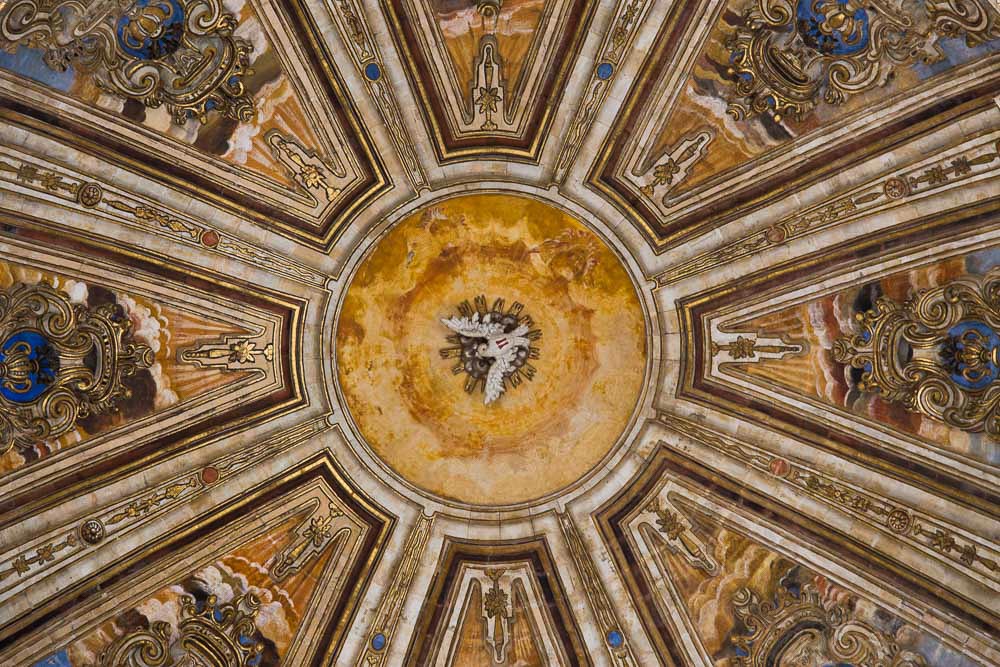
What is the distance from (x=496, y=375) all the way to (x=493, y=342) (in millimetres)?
697

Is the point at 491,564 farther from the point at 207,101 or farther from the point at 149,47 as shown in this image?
the point at 149,47

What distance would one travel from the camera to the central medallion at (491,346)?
22.7 m

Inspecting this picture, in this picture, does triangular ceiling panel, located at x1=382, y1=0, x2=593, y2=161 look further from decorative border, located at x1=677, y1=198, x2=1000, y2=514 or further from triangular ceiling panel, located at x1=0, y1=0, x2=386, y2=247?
decorative border, located at x1=677, y1=198, x2=1000, y2=514

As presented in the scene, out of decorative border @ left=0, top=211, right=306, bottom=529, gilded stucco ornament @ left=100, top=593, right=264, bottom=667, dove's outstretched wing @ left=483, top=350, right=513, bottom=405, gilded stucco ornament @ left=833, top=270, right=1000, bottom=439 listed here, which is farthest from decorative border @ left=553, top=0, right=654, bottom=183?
gilded stucco ornament @ left=100, top=593, right=264, bottom=667

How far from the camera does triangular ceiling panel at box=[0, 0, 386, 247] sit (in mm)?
18328

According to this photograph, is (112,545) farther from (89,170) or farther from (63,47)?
(63,47)

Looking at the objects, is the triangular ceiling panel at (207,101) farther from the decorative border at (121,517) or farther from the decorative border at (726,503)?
the decorative border at (726,503)

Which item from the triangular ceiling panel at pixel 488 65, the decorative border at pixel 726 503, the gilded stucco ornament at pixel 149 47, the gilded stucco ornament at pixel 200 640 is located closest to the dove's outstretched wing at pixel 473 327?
the triangular ceiling panel at pixel 488 65

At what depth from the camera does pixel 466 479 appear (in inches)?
901

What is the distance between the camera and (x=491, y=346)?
74.4 feet

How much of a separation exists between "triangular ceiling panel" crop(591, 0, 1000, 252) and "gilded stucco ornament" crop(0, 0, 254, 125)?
24.0 ft

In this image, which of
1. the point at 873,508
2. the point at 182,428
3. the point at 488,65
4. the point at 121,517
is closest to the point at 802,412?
the point at 873,508

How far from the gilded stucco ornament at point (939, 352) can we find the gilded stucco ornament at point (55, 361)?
1360 centimetres

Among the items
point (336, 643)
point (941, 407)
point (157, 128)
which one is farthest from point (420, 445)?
point (941, 407)
